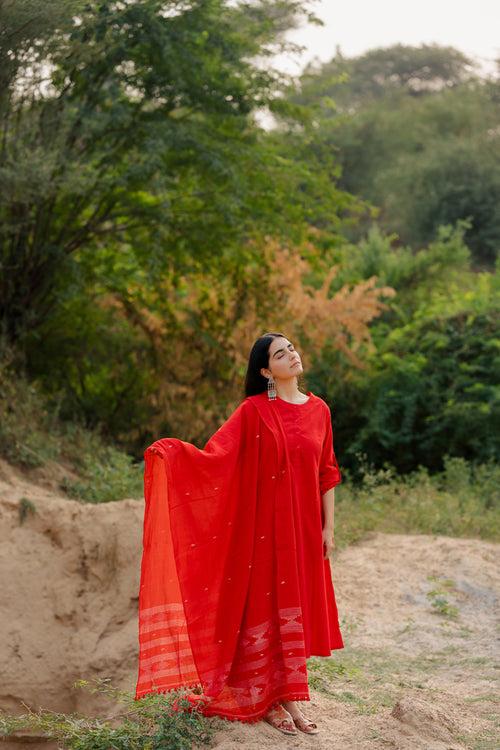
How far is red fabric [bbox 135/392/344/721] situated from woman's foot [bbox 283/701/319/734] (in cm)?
12

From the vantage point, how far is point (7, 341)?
450 inches

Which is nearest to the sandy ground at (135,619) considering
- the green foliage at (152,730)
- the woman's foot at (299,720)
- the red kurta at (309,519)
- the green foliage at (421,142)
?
the woman's foot at (299,720)

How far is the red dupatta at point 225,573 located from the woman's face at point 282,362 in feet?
0.49

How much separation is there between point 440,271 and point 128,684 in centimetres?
1224

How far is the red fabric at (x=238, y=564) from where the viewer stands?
15.3 feet

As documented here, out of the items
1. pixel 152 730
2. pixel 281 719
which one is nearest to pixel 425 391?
pixel 281 719

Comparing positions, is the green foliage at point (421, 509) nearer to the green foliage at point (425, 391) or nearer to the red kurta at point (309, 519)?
the green foliage at point (425, 391)

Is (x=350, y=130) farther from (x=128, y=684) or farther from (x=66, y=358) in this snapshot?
(x=128, y=684)

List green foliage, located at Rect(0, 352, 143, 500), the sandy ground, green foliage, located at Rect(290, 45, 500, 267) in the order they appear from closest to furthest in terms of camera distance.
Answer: the sandy ground → green foliage, located at Rect(0, 352, 143, 500) → green foliage, located at Rect(290, 45, 500, 267)

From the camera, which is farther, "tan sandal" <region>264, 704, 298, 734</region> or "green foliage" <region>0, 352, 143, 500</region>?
"green foliage" <region>0, 352, 143, 500</region>

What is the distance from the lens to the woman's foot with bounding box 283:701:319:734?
466cm

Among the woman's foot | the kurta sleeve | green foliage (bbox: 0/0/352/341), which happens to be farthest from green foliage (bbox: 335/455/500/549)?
the woman's foot

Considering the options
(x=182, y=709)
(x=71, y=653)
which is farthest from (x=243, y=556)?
(x=71, y=653)

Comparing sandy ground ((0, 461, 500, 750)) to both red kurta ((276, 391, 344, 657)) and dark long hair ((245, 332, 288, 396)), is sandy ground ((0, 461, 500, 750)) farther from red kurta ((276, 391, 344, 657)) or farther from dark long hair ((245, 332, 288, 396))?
dark long hair ((245, 332, 288, 396))
